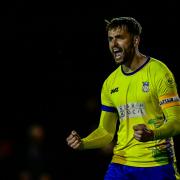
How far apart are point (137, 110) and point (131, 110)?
0.20 feet

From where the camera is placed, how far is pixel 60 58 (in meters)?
10.6

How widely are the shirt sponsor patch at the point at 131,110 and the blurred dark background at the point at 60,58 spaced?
149 inches

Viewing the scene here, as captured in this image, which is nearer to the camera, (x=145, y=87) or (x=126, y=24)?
(x=145, y=87)

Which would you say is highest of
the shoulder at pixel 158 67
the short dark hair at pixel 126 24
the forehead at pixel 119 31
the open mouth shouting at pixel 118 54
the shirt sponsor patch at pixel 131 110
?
the short dark hair at pixel 126 24

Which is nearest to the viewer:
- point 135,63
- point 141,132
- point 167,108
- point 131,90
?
point 141,132

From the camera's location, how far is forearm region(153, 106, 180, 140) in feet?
12.1

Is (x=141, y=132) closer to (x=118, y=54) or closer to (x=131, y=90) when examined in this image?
(x=131, y=90)

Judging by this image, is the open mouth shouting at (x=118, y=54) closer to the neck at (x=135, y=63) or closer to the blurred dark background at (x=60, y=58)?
the neck at (x=135, y=63)

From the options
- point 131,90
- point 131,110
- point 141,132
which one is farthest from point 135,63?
point 141,132

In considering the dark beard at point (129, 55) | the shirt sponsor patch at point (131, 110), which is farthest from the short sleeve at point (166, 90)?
the dark beard at point (129, 55)

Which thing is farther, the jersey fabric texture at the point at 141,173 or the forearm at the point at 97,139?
the forearm at the point at 97,139

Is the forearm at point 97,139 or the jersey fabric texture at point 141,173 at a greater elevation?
the forearm at point 97,139

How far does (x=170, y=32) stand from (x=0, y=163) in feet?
16.3

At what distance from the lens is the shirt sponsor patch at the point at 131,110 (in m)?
4.09
